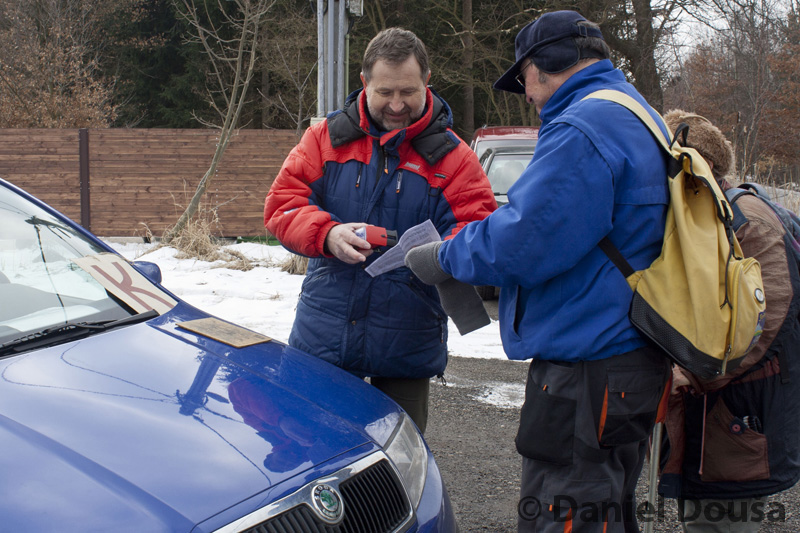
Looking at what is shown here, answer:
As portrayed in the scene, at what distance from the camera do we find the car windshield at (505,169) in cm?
794

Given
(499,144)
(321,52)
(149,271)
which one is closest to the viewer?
(149,271)

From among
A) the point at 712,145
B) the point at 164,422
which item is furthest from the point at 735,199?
the point at 164,422

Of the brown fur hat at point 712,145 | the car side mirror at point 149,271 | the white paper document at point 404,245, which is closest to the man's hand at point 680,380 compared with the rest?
the brown fur hat at point 712,145

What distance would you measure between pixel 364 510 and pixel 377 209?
1.19 m

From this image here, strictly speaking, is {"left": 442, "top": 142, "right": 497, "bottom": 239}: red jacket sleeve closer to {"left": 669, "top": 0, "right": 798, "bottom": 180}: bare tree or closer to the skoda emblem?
the skoda emblem

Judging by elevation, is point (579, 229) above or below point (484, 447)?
above

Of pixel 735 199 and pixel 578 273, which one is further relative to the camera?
pixel 735 199

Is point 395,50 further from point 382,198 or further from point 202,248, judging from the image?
point 202,248

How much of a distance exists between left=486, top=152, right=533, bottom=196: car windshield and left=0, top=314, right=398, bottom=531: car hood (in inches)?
232

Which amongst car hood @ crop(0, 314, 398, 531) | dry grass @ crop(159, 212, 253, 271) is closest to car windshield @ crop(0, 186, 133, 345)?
car hood @ crop(0, 314, 398, 531)

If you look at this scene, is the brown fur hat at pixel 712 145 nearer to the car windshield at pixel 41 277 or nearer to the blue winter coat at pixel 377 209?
the blue winter coat at pixel 377 209

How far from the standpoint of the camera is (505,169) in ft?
26.6

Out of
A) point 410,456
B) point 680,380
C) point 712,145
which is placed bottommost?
point 410,456

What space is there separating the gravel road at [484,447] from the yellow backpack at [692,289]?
62.8 inches
